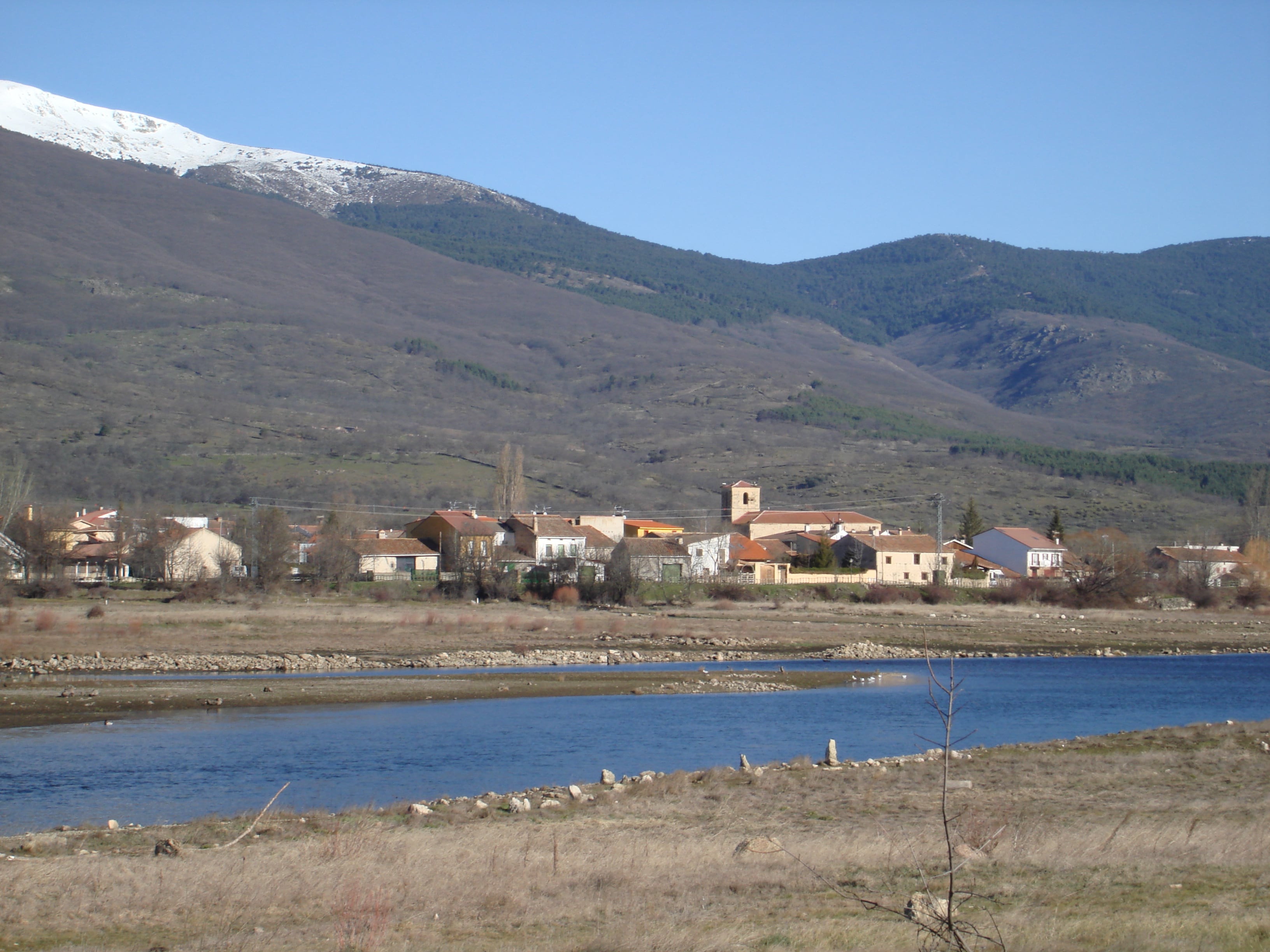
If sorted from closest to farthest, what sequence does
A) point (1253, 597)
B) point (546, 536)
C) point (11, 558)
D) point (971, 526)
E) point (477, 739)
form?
point (477, 739) → point (11, 558) → point (1253, 597) → point (546, 536) → point (971, 526)

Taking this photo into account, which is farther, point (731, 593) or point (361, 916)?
point (731, 593)

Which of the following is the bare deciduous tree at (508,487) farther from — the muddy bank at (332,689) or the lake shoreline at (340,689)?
the muddy bank at (332,689)

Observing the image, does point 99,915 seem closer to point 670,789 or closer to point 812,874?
point 812,874

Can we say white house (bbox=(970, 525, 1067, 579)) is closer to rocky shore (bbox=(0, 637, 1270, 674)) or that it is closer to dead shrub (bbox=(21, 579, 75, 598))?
rocky shore (bbox=(0, 637, 1270, 674))

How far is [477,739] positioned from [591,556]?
1572 inches

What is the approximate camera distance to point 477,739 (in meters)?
22.5

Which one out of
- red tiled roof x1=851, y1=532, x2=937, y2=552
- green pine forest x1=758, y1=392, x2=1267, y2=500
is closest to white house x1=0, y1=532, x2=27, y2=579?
red tiled roof x1=851, y1=532, x2=937, y2=552

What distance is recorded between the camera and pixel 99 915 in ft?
29.3

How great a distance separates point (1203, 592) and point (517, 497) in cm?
4578

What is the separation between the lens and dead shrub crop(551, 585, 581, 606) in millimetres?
55844

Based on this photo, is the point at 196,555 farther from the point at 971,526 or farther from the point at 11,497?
the point at 971,526

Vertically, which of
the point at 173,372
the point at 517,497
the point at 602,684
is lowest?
the point at 602,684

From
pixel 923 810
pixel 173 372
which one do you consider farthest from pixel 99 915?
pixel 173 372

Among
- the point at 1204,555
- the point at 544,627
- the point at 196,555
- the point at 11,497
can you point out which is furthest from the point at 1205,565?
the point at 11,497
